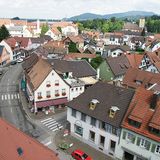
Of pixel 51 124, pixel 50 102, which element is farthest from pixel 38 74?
pixel 51 124

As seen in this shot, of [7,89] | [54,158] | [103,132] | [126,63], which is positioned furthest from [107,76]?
[54,158]

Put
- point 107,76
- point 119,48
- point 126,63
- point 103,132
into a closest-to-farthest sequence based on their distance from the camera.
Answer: point 103,132
point 107,76
point 126,63
point 119,48

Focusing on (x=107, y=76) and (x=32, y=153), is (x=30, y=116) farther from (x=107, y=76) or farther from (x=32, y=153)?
(x=107, y=76)

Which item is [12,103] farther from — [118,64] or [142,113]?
[118,64]

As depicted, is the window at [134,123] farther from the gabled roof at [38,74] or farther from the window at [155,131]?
the gabled roof at [38,74]

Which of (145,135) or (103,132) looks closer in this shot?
(145,135)

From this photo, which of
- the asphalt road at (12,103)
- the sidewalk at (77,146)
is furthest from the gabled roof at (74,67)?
the sidewalk at (77,146)
